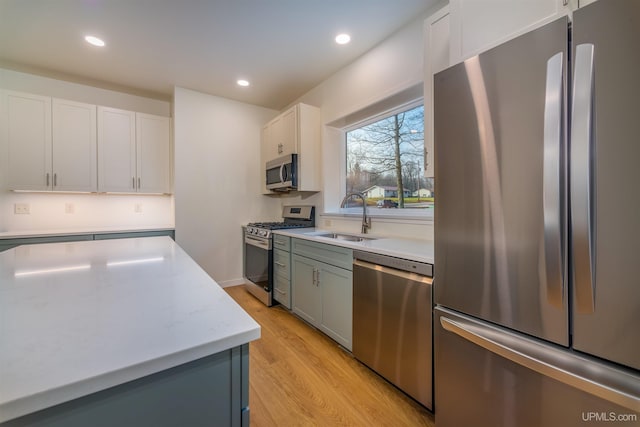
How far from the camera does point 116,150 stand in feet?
10.5

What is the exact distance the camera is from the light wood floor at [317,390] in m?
1.48

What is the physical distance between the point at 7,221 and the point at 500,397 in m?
4.46

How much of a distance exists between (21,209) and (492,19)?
14.7ft

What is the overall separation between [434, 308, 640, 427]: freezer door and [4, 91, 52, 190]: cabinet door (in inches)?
155

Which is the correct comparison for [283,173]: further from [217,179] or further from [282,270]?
[282,270]

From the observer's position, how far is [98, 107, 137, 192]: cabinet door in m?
3.12

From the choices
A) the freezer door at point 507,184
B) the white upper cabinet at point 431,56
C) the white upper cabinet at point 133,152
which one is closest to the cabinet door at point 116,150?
the white upper cabinet at point 133,152

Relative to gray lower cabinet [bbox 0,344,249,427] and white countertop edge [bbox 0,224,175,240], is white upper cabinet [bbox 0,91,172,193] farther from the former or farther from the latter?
gray lower cabinet [bbox 0,344,249,427]

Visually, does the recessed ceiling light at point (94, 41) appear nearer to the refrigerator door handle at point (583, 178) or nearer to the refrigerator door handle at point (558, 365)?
the refrigerator door handle at point (583, 178)

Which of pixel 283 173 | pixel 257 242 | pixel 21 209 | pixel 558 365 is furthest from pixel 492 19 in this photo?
pixel 21 209

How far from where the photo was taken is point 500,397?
103 centimetres

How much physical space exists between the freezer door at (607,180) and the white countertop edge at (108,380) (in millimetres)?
1014

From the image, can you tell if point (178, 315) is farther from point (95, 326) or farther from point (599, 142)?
point (599, 142)

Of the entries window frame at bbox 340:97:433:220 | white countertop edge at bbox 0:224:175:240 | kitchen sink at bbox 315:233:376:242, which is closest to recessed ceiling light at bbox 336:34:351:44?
window frame at bbox 340:97:433:220
